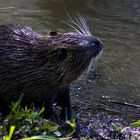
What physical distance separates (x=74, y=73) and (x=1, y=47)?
23.2 inches

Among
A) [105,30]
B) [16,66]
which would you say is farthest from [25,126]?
[105,30]

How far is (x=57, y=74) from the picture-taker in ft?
12.8

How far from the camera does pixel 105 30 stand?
7.20 metres

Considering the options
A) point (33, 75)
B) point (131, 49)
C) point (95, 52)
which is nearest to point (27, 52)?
point (33, 75)

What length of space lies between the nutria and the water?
0.46m

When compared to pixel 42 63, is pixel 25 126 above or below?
below

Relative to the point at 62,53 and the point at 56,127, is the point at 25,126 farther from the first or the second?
the point at 62,53

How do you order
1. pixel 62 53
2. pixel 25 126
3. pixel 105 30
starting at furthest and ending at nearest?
pixel 105 30 < pixel 62 53 < pixel 25 126

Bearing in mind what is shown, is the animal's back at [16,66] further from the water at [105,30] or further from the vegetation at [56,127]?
the water at [105,30]

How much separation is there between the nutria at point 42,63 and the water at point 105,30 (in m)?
0.46

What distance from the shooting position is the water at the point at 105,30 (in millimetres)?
5352

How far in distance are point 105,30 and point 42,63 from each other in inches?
133

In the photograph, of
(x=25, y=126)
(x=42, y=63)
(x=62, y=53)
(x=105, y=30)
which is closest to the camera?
(x=25, y=126)

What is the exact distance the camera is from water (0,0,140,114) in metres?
5.35
